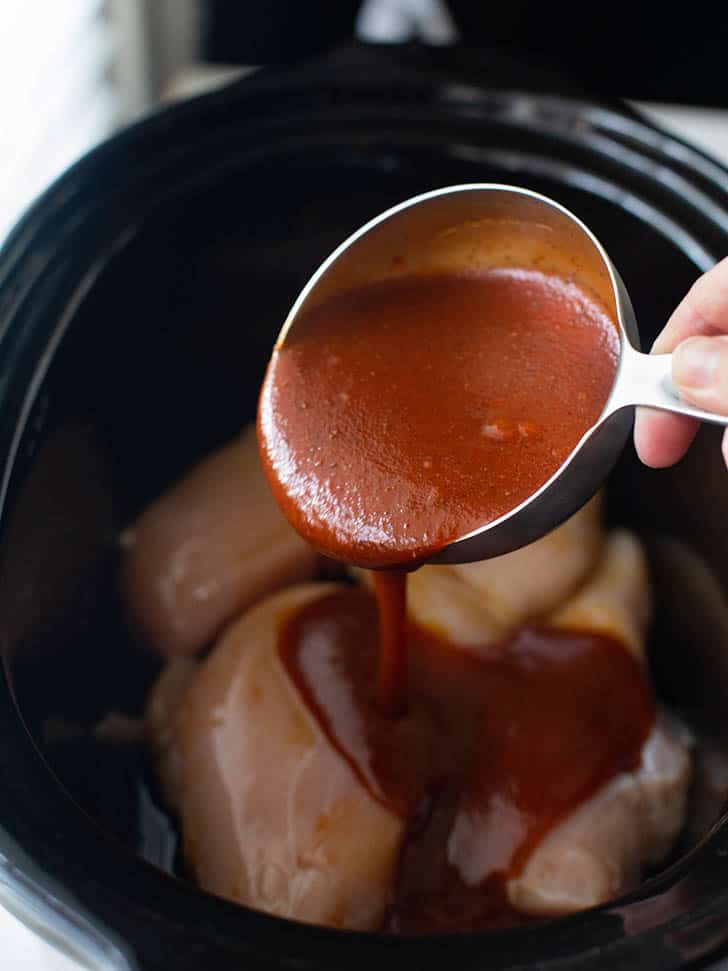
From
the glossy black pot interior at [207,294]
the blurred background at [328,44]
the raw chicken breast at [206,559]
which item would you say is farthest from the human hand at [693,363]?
the blurred background at [328,44]

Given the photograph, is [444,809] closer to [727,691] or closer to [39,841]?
[727,691]

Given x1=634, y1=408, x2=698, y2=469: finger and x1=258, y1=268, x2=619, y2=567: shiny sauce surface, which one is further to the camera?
x1=634, y1=408, x2=698, y2=469: finger

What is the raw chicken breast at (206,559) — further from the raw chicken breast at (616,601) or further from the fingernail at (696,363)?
the fingernail at (696,363)

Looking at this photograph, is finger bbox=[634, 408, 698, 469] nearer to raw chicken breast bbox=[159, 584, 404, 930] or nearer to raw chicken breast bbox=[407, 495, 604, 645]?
raw chicken breast bbox=[407, 495, 604, 645]

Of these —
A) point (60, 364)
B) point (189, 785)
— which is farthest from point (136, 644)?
point (60, 364)

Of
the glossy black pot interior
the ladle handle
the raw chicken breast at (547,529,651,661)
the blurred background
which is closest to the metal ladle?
the ladle handle
